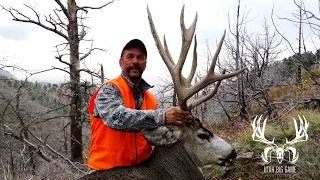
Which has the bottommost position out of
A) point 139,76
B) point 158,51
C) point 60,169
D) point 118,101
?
point 60,169

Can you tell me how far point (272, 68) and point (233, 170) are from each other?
9551 mm

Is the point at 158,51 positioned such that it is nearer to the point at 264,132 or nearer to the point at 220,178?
the point at 220,178

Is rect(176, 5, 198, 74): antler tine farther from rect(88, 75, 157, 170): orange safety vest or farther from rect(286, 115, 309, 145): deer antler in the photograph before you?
rect(286, 115, 309, 145): deer antler

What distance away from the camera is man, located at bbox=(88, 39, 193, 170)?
3.27 metres

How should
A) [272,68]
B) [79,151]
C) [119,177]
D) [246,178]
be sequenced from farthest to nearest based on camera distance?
→ [272,68]
[79,151]
[246,178]
[119,177]

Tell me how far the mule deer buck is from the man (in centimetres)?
16

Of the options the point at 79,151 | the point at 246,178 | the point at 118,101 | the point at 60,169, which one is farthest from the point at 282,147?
the point at 79,151

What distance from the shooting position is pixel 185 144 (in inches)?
148

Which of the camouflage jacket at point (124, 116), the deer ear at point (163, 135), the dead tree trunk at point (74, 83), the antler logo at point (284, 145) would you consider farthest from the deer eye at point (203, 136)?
the dead tree trunk at point (74, 83)

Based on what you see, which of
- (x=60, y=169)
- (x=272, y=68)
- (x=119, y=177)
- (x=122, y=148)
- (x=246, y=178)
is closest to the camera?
(x=119, y=177)

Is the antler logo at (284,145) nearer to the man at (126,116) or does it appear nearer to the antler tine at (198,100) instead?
the antler tine at (198,100)

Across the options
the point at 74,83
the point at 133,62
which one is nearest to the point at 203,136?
the point at 133,62

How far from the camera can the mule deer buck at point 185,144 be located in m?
3.59

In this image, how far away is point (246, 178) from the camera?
6074 mm
